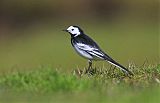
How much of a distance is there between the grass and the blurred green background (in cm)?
1793

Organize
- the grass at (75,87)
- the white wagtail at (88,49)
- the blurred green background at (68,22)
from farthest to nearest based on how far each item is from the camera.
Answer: the blurred green background at (68,22) → the white wagtail at (88,49) → the grass at (75,87)

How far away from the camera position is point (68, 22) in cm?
3362

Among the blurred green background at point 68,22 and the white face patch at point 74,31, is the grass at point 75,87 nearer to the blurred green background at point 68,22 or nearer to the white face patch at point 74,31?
the white face patch at point 74,31

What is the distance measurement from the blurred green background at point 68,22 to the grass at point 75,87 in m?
17.9

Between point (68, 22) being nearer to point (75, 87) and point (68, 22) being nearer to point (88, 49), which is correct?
point (88, 49)

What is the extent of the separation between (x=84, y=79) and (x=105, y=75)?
115cm

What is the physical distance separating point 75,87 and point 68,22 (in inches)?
830

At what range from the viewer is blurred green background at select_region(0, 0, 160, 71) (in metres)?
32.2

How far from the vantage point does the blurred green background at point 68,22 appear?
106 feet

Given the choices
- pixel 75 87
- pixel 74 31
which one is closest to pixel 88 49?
pixel 74 31

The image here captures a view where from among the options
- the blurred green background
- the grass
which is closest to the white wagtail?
the grass

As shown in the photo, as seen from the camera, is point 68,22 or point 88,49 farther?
point 68,22

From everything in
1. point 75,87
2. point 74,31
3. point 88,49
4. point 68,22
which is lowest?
point 75,87

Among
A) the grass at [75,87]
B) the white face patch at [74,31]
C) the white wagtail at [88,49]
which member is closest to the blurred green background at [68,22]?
the white face patch at [74,31]
